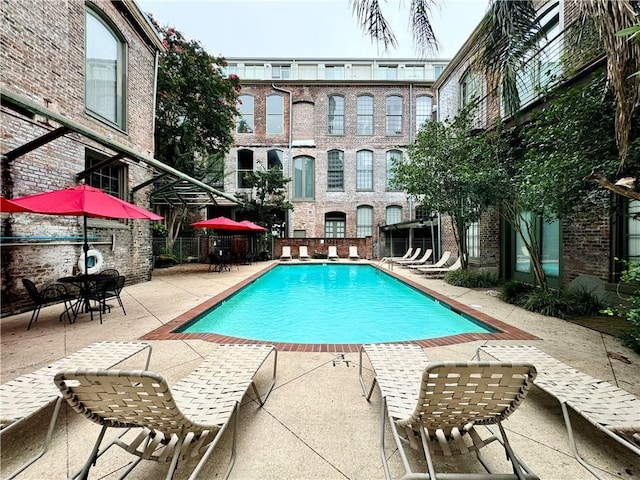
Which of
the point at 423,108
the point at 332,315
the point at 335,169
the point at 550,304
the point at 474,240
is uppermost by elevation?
the point at 423,108

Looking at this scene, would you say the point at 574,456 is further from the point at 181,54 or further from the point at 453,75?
the point at 181,54

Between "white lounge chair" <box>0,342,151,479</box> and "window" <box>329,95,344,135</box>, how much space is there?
17521 mm

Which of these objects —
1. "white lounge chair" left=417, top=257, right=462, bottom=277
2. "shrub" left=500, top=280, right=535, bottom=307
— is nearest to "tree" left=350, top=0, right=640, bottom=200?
"shrub" left=500, top=280, right=535, bottom=307

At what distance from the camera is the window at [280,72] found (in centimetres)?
2067

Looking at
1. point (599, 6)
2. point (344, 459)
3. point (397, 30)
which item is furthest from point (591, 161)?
point (344, 459)

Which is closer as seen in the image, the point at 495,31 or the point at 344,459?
the point at 344,459

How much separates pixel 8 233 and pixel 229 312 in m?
3.63

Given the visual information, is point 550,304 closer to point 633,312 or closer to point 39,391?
point 633,312

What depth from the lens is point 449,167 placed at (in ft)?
23.2

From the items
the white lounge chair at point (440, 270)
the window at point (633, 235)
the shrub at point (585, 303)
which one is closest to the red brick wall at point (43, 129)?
the white lounge chair at point (440, 270)

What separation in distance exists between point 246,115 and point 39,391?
732 inches

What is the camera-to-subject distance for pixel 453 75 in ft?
34.6

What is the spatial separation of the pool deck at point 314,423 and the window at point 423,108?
16.9m

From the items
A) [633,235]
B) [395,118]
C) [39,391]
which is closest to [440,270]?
[633,235]
